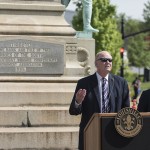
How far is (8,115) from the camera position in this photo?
480 inches

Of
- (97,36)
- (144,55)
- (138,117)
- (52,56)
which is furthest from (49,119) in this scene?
(144,55)

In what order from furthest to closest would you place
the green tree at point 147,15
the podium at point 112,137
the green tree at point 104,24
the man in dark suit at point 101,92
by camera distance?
the green tree at point 147,15 → the green tree at point 104,24 → the man in dark suit at point 101,92 → the podium at point 112,137

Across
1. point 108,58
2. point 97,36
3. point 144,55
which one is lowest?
point 144,55

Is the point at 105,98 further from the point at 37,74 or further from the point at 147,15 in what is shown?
the point at 147,15

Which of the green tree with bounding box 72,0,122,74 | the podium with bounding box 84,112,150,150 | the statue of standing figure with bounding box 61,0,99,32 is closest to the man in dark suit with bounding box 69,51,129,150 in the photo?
the podium with bounding box 84,112,150,150

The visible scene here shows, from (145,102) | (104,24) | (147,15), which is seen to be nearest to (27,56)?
(145,102)

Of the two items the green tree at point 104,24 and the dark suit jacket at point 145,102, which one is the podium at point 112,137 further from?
the green tree at point 104,24

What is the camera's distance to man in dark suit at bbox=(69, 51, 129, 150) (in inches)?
343

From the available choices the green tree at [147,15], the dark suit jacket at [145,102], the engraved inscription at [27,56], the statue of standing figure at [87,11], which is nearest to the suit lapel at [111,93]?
the dark suit jacket at [145,102]

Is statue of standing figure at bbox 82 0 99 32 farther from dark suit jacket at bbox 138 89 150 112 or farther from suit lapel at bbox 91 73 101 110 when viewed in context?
dark suit jacket at bbox 138 89 150 112

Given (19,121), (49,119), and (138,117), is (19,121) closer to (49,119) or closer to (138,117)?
(49,119)

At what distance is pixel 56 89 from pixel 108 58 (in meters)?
4.45

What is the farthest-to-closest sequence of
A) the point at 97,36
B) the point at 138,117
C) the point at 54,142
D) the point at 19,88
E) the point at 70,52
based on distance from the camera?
1. the point at 97,36
2. the point at 70,52
3. the point at 19,88
4. the point at 54,142
5. the point at 138,117

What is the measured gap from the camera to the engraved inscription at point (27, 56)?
13102 millimetres
